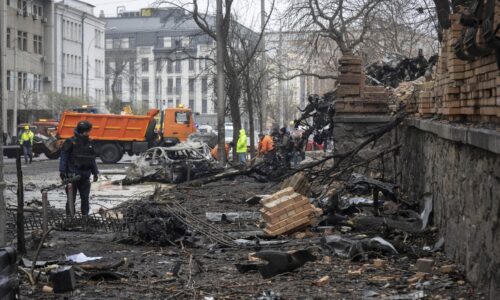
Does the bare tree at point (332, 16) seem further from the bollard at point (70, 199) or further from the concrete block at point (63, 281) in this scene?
the concrete block at point (63, 281)

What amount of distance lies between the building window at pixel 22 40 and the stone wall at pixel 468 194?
5828cm

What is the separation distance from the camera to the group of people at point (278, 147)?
24.6 m

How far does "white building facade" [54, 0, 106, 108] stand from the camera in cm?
7256

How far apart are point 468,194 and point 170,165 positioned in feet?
55.2

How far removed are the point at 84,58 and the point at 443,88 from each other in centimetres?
7240

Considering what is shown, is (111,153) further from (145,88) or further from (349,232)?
(145,88)

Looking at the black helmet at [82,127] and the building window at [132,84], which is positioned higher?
the building window at [132,84]

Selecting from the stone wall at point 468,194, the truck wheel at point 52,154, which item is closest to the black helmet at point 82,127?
the stone wall at point 468,194

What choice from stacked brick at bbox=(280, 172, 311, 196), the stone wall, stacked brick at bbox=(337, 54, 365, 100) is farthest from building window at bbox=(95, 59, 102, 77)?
the stone wall

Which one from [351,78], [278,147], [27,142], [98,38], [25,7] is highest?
[25,7]

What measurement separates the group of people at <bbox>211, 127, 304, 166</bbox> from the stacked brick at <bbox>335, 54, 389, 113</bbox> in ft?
21.2

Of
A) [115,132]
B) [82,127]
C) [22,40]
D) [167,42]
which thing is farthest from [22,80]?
[82,127]

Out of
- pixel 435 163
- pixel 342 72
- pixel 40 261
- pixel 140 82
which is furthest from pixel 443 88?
pixel 140 82

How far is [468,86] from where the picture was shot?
8.21 metres
